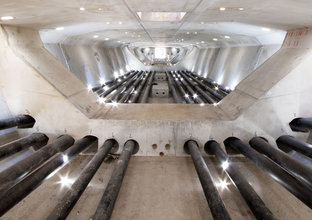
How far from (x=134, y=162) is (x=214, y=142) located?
145 cm

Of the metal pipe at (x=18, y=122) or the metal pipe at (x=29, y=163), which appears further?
the metal pipe at (x=18, y=122)

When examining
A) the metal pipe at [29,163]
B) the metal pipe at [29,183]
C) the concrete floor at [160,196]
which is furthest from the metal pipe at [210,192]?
the metal pipe at [29,163]

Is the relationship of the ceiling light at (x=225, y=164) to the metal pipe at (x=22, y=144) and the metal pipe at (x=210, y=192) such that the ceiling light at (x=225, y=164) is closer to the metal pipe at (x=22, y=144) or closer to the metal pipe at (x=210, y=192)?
the metal pipe at (x=210, y=192)

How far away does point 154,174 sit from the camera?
301cm

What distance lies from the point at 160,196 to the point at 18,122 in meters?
2.76

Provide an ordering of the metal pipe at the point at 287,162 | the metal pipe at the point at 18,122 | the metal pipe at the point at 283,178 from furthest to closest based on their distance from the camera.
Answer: the metal pipe at the point at 18,122 → the metal pipe at the point at 287,162 → the metal pipe at the point at 283,178

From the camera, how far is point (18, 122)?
10.9 ft

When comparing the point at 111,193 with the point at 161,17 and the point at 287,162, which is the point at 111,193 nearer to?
the point at 287,162

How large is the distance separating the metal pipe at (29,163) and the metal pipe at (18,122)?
2.55 feet

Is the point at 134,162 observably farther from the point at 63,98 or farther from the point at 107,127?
the point at 63,98

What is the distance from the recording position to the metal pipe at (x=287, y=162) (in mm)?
2271

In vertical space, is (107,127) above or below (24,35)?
below

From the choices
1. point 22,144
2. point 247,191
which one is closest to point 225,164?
point 247,191

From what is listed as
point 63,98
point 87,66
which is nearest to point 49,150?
point 63,98
